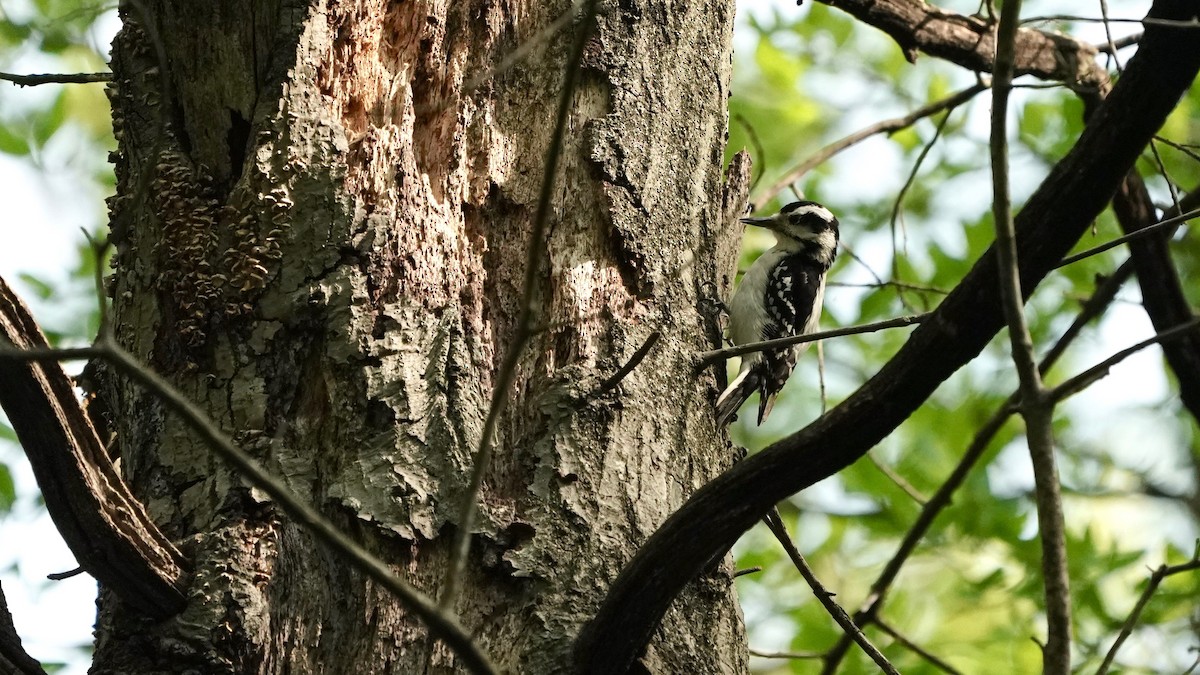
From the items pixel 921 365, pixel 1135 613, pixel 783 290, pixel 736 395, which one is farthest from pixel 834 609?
pixel 783 290

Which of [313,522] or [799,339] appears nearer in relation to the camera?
[313,522]

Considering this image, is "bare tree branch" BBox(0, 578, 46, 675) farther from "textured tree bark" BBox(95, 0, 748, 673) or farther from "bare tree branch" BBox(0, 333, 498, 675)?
"bare tree branch" BBox(0, 333, 498, 675)

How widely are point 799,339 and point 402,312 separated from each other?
0.92m

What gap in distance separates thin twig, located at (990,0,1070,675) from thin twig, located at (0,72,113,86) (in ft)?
7.96

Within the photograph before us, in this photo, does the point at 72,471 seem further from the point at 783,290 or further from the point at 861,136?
the point at 783,290

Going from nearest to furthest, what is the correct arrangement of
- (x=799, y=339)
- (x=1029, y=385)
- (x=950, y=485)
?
(x=1029, y=385), (x=799, y=339), (x=950, y=485)

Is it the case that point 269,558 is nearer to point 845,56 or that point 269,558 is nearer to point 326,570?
point 326,570

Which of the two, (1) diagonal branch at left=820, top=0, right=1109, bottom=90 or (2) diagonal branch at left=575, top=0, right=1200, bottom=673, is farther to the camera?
(1) diagonal branch at left=820, top=0, right=1109, bottom=90

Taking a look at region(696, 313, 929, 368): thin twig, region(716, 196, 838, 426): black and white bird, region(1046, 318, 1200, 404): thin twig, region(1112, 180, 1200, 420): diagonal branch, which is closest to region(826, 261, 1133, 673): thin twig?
region(1112, 180, 1200, 420): diagonal branch

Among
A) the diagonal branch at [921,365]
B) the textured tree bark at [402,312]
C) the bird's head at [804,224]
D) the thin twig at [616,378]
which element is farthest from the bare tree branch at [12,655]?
the bird's head at [804,224]

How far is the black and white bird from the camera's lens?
226 inches

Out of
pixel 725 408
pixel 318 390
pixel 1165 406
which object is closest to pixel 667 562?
pixel 318 390

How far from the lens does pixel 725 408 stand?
11.2 feet

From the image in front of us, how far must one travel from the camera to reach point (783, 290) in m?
5.98
